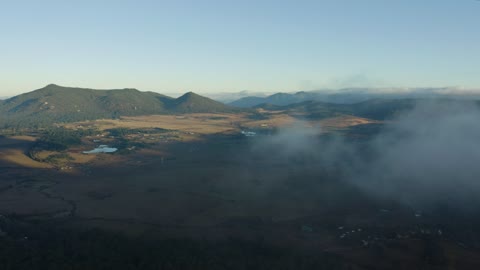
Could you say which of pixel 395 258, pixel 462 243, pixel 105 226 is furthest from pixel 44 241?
pixel 462 243

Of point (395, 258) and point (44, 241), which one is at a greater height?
point (44, 241)

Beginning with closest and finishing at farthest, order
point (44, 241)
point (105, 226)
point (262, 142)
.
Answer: point (44, 241) < point (105, 226) < point (262, 142)

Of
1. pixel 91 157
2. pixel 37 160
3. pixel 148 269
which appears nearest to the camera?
pixel 148 269

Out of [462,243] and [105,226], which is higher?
[105,226]

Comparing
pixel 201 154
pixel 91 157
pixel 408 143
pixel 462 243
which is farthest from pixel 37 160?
pixel 408 143

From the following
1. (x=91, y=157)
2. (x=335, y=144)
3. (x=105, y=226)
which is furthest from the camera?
(x=335, y=144)

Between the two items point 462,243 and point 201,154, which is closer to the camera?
point 462,243

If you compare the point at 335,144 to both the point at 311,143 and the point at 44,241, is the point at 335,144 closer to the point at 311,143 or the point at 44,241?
the point at 311,143

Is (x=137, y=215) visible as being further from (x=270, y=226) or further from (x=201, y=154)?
(x=201, y=154)

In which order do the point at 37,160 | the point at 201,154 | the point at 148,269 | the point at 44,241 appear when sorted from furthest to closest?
the point at 201,154, the point at 37,160, the point at 44,241, the point at 148,269
